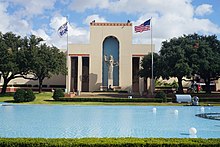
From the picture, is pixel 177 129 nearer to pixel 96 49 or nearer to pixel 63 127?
pixel 63 127

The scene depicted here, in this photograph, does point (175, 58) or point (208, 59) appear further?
point (175, 58)

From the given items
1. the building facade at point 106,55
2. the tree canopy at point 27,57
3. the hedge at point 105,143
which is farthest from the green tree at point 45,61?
the hedge at point 105,143

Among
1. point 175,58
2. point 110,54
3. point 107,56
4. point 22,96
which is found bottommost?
point 22,96

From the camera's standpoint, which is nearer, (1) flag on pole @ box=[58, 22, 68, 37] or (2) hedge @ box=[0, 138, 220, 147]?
(2) hedge @ box=[0, 138, 220, 147]

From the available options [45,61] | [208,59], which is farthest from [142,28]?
[45,61]

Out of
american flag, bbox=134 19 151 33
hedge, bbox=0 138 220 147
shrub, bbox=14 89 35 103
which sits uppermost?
american flag, bbox=134 19 151 33

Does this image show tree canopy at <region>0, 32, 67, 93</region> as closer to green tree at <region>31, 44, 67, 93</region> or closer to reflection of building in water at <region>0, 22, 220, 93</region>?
green tree at <region>31, 44, 67, 93</region>

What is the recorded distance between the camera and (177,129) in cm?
1500

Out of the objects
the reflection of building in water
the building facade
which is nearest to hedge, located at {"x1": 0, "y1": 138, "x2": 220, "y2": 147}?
the reflection of building in water

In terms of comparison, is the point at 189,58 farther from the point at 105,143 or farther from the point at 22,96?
the point at 105,143

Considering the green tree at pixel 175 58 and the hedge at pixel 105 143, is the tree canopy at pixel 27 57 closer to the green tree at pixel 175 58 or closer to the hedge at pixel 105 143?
the green tree at pixel 175 58

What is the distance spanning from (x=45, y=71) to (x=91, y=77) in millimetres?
14336

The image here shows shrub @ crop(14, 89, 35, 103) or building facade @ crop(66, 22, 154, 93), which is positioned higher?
building facade @ crop(66, 22, 154, 93)

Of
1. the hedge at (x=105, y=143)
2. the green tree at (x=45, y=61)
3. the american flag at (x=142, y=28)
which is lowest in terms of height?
the hedge at (x=105, y=143)
